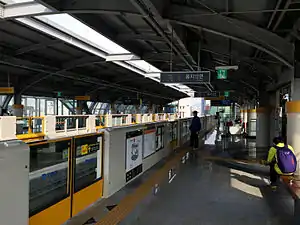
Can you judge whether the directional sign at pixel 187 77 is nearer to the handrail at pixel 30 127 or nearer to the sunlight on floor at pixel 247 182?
the sunlight on floor at pixel 247 182

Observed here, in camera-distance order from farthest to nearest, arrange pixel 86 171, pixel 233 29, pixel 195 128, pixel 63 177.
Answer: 1. pixel 195 128
2. pixel 233 29
3. pixel 86 171
4. pixel 63 177

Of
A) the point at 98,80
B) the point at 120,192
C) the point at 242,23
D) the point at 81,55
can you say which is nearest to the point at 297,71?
the point at 242,23

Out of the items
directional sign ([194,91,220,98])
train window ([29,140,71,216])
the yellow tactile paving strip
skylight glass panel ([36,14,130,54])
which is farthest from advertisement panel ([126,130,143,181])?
directional sign ([194,91,220,98])

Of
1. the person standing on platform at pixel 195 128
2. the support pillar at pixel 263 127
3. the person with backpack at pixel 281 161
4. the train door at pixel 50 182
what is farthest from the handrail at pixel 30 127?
the support pillar at pixel 263 127

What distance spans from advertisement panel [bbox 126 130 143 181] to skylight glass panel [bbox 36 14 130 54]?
12.5ft

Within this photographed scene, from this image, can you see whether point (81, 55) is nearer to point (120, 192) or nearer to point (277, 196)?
point (120, 192)

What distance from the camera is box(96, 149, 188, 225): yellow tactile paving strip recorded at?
16.1ft

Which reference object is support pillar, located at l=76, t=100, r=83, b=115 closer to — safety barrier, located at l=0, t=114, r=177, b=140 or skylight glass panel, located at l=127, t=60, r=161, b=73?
skylight glass panel, located at l=127, t=60, r=161, b=73

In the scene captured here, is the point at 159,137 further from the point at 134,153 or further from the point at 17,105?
the point at 17,105

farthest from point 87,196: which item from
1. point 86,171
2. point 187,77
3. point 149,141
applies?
point 187,77

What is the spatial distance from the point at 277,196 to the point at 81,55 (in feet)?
35.8

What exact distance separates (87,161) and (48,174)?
1211 mm

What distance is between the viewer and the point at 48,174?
432 cm

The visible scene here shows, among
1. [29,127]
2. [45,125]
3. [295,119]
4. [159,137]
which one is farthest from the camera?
[159,137]
